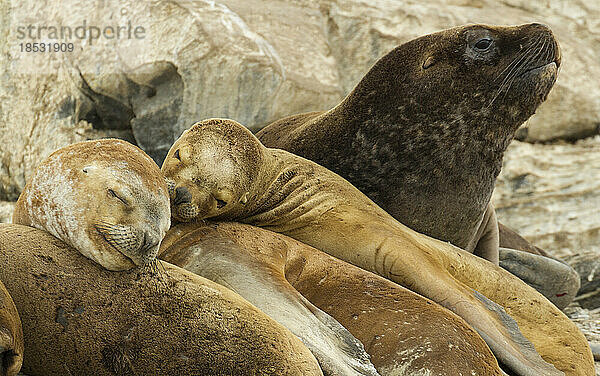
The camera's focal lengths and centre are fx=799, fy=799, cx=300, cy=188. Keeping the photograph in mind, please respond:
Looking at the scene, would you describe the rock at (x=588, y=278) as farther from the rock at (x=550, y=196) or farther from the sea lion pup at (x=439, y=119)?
the sea lion pup at (x=439, y=119)

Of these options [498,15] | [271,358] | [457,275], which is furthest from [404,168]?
[498,15]

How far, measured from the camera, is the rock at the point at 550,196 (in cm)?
852

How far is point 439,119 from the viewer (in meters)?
4.02

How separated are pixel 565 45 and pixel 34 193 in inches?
314

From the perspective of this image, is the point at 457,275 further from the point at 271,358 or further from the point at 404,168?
the point at 271,358

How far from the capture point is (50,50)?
7.57 metres

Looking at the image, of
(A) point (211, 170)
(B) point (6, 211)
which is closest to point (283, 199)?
(A) point (211, 170)

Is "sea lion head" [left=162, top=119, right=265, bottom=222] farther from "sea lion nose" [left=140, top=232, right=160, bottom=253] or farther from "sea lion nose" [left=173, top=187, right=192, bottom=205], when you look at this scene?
"sea lion nose" [left=140, top=232, right=160, bottom=253]

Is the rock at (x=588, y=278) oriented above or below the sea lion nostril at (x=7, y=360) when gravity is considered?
below

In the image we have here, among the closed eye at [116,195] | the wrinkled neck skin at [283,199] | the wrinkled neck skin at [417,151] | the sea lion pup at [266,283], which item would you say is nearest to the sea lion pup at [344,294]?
the sea lion pup at [266,283]

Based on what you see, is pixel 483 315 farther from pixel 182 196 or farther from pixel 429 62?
pixel 429 62

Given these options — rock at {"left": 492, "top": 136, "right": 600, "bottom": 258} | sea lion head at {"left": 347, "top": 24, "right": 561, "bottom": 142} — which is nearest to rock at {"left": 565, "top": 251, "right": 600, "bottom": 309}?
rock at {"left": 492, "top": 136, "right": 600, "bottom": 258}

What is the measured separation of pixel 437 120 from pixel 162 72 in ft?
12.2

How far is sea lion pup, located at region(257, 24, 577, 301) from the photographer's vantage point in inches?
156
